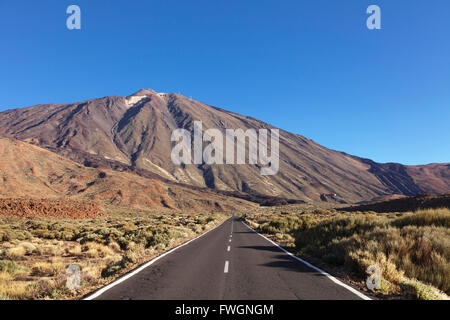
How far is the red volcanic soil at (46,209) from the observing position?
42.9 metres

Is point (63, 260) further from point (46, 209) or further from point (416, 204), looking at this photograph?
point (416, 204)

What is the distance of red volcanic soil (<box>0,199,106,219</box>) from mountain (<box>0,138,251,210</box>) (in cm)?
1649

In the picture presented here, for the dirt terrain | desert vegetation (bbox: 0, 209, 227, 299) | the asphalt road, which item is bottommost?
the dirt terrain

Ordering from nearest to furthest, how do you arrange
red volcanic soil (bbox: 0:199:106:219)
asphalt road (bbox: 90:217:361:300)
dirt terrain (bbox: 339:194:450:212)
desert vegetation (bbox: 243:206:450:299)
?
asphalt road (bbox: 90:217:361:300)
desert vegetation (bbox: 243:206:450:299)
red volcanic soil (bbox: 0:199:106:219)
dirt terrain (bbox: 339:194:450:212)

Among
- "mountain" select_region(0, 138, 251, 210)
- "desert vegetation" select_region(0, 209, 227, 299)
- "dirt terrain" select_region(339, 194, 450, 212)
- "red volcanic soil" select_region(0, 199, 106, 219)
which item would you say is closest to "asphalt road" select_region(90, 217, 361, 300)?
"desert vegetation" select_region(0, 209, 227, 299)

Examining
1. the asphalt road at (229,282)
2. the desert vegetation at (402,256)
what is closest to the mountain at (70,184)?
the asphalt road at (229,282)

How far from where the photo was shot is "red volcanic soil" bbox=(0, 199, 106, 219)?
42.9 m

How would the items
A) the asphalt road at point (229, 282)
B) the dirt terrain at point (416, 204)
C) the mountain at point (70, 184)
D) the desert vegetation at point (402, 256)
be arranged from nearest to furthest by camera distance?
the asphalt road at point (229, 282) → the desert vegetation at point (402, 256) → the dirt terrain at point (416, 204) → the mountain at point (70, 184)

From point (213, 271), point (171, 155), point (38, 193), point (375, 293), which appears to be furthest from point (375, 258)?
point (171, 155)

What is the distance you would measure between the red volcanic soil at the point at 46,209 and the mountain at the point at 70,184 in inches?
649

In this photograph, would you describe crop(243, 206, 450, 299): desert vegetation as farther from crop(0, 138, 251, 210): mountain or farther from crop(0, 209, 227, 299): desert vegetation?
crop(0, 138, 251, 210): mountain

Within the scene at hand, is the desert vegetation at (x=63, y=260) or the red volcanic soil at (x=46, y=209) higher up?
the desert vegetation at (x=63, y=260)

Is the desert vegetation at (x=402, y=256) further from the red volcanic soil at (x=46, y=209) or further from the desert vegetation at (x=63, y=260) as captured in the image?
the red volcanic soil at (x=46, y=209)
